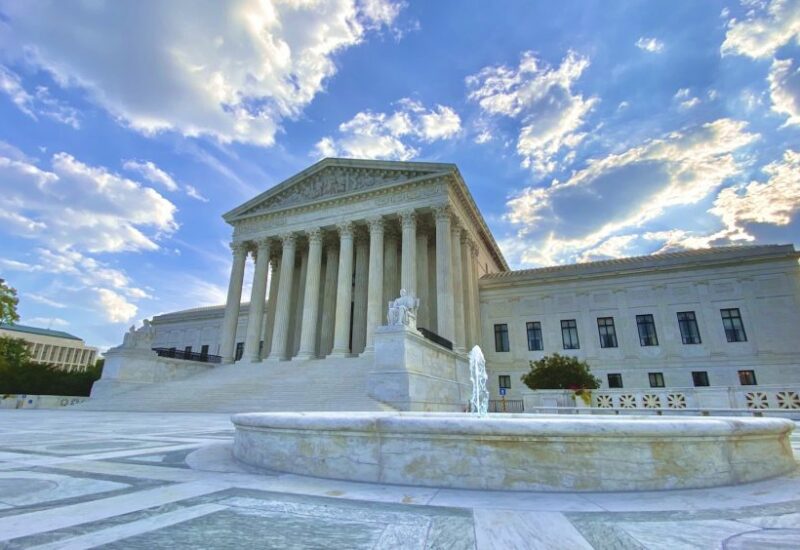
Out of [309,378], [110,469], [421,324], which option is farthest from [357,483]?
[421,324]

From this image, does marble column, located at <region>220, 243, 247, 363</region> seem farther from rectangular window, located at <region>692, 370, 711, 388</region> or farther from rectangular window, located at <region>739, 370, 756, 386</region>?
rectangular window, located at <region>739, 370, 756, 386</region>

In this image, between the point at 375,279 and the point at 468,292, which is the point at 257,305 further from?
the point at 468,292

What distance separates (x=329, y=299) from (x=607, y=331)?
22040 mm

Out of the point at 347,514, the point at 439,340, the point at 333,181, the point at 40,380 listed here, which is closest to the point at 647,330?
the point at 439,340

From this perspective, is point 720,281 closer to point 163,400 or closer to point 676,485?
point 676,485

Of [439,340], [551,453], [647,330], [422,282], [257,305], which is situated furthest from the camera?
[257,305]

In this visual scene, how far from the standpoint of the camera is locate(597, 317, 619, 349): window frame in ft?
102

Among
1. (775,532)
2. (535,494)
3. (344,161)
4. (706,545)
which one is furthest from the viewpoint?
(344,161)

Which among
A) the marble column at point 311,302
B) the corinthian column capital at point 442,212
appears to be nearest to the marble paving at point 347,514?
the corinthian column capital at point 442,212

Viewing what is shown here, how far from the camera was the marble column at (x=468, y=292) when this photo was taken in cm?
3022

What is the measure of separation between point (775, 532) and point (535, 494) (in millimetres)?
1665

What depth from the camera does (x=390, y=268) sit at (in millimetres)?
33125

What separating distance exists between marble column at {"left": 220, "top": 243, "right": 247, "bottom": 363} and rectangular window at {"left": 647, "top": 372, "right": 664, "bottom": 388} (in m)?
30.7

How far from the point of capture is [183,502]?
3.32 meters
